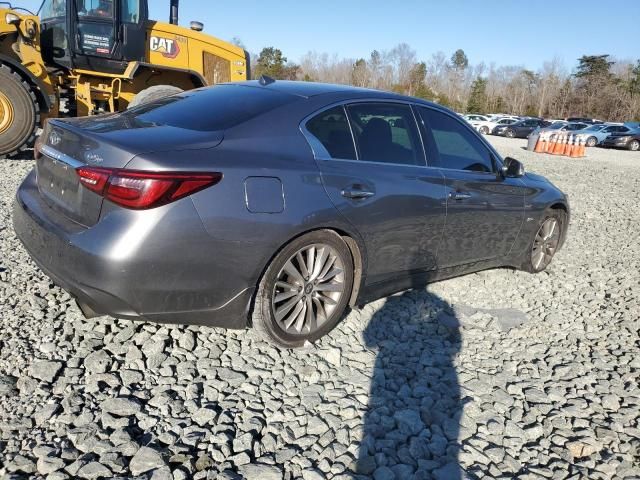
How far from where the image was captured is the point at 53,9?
345 inches

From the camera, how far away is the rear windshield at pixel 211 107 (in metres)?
3.07

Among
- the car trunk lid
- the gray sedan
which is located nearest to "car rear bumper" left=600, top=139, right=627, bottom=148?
the gray sedan

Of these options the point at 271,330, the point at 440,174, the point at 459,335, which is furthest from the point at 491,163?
the point at 271,330

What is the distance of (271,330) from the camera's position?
3.08 metres

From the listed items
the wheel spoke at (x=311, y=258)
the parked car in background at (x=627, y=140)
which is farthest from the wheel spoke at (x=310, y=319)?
the parked car in background at (x=627, y=140)

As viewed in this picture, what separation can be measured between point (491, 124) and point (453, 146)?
36869mm

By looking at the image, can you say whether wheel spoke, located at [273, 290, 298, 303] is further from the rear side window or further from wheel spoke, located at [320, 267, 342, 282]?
the rear side window

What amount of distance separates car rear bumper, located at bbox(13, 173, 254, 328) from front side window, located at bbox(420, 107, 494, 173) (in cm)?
197

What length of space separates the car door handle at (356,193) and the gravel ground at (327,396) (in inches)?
37.7

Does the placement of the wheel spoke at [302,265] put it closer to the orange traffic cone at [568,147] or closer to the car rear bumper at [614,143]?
the orange traffic cone at [568,147]

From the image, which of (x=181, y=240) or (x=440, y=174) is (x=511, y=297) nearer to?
(x=440, y=174)

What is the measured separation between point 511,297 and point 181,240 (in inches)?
125

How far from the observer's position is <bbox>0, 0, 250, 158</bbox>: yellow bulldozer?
25.5 feet

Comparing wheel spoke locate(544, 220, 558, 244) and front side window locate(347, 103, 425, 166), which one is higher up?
front side window locate(347, 103, 425, 166)
